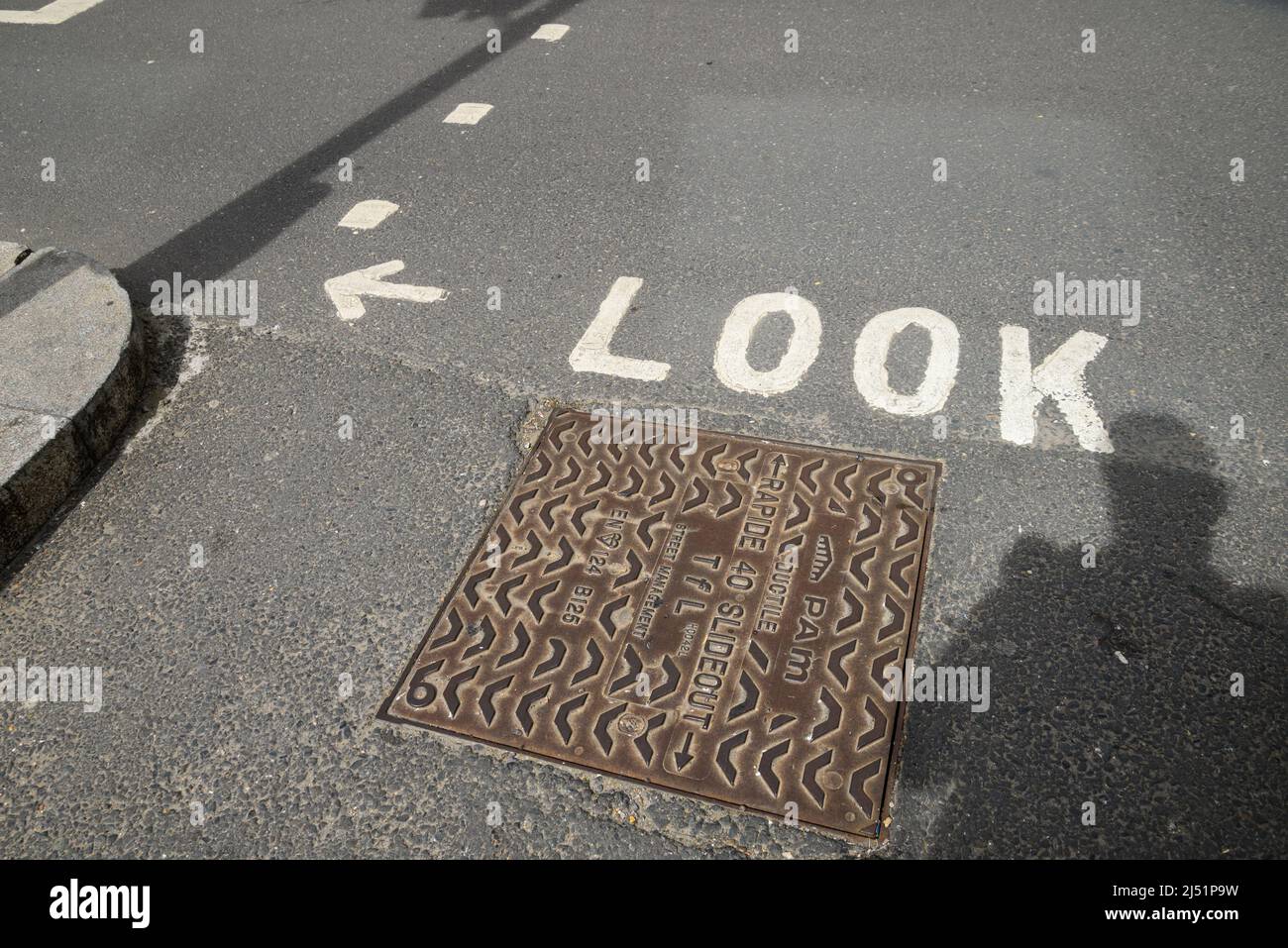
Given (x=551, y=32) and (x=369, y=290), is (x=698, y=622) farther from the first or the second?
(x=551, y=32)

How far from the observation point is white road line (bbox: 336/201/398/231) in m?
5.14

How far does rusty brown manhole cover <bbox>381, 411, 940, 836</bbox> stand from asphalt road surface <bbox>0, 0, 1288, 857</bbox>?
0.34 ft

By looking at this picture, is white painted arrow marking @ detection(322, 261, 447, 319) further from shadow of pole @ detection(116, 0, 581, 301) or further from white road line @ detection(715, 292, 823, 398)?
white road line @ detection(715, 292, 823, 398)

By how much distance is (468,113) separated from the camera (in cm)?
619

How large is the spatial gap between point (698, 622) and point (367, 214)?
11.1 ft

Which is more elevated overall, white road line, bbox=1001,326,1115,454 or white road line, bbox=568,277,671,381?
white road line, bbox=1001,326,1115,454
